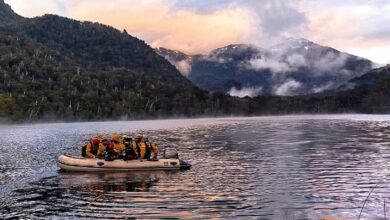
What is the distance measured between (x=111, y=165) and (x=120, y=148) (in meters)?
2.07

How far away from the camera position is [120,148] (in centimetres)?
4369

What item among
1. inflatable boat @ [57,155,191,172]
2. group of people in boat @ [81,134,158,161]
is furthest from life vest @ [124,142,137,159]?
inflatable boat @ [57,155,191,172]

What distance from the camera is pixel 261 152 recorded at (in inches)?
2383

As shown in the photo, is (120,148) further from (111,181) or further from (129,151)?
(111,181)

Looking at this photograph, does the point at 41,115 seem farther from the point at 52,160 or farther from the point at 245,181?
the point at 245,181

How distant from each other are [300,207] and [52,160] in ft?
113

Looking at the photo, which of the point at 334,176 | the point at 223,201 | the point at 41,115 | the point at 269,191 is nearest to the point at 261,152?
the point at 334,176

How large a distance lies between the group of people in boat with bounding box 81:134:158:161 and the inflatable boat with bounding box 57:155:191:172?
21.6 inches

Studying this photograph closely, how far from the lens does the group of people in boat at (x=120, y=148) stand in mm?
42844

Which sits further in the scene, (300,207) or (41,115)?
(41,115)

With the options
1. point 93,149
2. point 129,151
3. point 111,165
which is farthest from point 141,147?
point 93,149

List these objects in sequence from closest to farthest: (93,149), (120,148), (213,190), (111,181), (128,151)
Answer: (213,190)
(111,181)
(128,151)
(120,148)
(93,149)

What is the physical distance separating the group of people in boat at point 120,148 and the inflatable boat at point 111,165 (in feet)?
1.80

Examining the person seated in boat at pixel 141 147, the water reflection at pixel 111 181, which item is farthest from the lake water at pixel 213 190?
the person seated in boat at pixel 141 147
